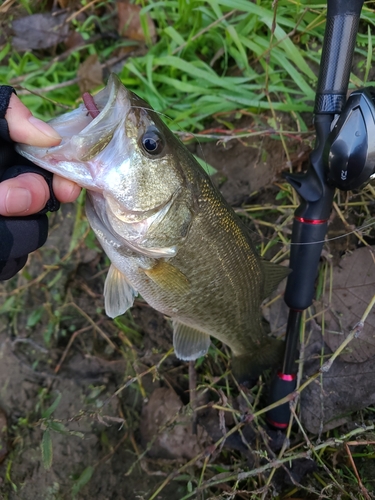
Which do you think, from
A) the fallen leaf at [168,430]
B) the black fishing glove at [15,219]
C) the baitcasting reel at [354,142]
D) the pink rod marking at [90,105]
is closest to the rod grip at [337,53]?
the baitcasting reel at [354,142]

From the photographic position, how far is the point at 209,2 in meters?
2.49

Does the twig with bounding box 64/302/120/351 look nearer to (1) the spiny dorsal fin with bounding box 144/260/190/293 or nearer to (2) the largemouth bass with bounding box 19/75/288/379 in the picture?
(2) the largemouth bass with bounding box 19/75/288/379

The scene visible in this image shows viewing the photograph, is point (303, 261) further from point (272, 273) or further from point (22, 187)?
point (22, 187)

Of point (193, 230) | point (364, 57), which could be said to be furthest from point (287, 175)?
point (364, 57)

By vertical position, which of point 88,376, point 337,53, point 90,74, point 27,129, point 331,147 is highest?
point 337,53

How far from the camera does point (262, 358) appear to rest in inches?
90.9

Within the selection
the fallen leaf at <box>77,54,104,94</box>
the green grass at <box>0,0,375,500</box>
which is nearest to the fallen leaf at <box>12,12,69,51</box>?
the green grass at <box>0,0,375,500</box>

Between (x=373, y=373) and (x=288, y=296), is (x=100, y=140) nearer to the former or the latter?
(x=288, y=296)

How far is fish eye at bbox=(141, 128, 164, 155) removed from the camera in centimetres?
155

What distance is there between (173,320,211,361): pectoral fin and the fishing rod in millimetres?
534

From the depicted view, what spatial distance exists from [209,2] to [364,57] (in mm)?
1012

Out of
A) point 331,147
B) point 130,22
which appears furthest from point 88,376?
point 130,22

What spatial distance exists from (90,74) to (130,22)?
498 millimetres

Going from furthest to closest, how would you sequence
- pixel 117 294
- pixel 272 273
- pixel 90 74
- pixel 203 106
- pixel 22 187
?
pixel 90 74
pixel 203 106
pixel 272 273
pixel 117 294
pixel 22 187
